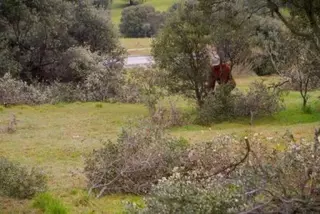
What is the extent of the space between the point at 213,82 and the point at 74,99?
22.8ft

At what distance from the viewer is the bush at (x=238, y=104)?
20.2 metres

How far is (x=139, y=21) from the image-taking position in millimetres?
65750

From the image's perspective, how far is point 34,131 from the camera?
730 inches

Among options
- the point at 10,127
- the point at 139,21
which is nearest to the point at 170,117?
the point at 10,127

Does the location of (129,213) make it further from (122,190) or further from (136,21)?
(136,21)

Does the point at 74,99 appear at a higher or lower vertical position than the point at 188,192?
lower

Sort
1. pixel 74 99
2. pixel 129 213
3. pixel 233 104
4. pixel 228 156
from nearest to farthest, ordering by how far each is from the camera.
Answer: pixel 129 213
pixel 228 156
pixel 233 104
pixel 74 99

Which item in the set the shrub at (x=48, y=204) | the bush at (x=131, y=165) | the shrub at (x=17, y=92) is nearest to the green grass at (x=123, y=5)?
the shrub at (x=17, y=92)

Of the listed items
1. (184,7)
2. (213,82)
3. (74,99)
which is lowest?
(74,99)

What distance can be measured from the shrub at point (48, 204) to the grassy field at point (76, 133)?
141 mm

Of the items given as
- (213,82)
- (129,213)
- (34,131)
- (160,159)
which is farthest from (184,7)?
(129,213)

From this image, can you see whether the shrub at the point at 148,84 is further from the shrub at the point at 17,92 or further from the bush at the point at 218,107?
the shrub at the point at 17,92

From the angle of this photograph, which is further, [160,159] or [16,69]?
[16,69]

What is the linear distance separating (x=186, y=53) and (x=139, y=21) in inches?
1774
